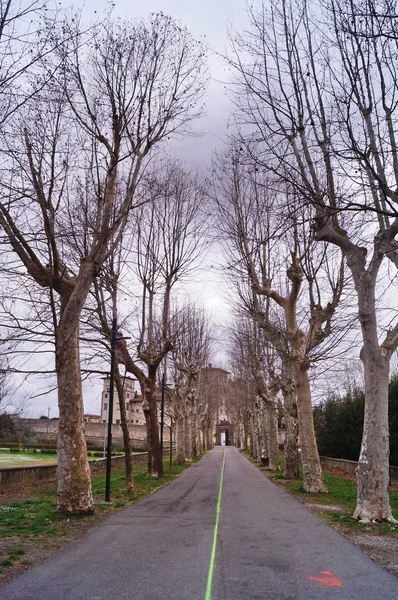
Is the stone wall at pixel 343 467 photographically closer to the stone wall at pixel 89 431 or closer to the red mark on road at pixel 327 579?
the red mark on road at pixel 327 579

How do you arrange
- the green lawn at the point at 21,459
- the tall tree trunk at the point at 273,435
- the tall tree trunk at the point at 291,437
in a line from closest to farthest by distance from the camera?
the tall tree trunk at the point at 291,437
the green lawn at the point at 21,459
the tall tree trunk at the point at 273,435

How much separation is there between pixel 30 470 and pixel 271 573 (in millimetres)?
15519

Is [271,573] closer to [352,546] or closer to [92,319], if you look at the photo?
[352,546]

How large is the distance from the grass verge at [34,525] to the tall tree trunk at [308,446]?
566 cm

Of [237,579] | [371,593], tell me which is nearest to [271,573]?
[237,579]

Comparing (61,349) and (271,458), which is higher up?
(61,349)

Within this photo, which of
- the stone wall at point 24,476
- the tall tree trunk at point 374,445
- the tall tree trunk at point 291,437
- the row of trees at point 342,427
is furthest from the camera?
the row of trees at point 342,427

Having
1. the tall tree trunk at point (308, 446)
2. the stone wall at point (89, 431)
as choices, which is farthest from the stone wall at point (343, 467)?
the stone wall at point (89, 431)

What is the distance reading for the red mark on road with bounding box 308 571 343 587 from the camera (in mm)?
6331

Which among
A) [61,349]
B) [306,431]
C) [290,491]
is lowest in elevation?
[290,491]

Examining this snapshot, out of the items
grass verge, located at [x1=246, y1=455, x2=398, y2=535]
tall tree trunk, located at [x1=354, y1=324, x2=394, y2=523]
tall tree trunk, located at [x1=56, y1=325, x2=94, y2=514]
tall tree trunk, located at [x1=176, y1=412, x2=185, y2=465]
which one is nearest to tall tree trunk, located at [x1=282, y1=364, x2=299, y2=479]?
grass verge, located at [x1=246, y1=455, x2=398, y2=535]

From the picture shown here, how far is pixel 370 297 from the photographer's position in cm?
1175

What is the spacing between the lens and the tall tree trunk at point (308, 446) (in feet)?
58.5

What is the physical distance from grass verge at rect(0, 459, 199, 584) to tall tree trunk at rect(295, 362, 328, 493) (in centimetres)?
566
